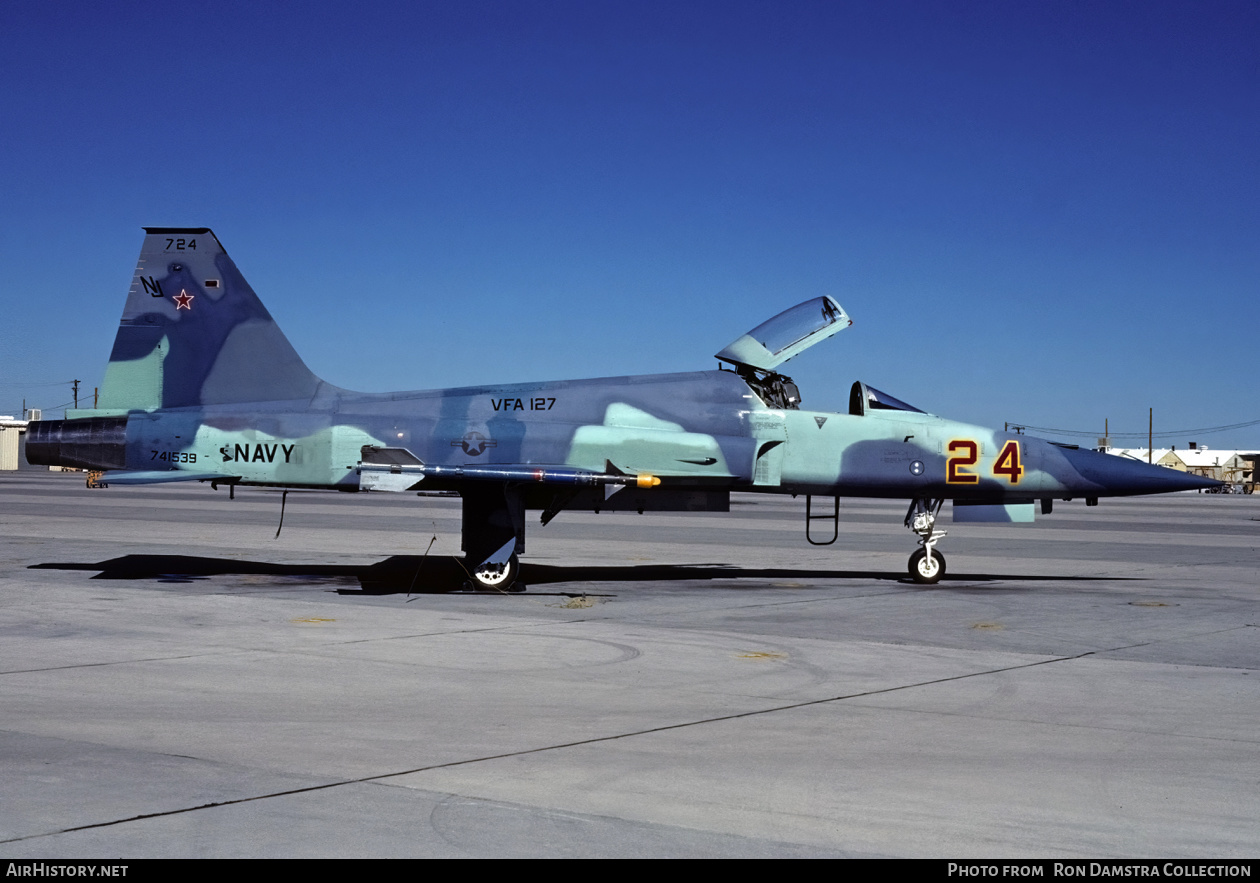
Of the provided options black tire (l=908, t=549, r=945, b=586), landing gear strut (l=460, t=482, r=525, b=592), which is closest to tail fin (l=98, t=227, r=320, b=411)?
landing gear strut (l=460, t=482, r=525, b=592)

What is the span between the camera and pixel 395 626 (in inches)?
513

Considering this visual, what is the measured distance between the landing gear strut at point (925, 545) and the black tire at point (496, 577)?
6129mm

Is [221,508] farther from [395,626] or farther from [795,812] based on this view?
[795,812]

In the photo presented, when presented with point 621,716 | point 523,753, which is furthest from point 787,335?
point 523,753

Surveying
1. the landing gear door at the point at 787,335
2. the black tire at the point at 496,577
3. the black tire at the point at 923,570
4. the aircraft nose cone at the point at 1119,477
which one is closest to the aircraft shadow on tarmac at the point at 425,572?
the black tire at the point at 923,570

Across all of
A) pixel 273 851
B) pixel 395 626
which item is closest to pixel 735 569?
pixel 395 626

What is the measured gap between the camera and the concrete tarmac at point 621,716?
5.70m

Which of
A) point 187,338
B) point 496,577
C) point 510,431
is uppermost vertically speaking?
point 187,338

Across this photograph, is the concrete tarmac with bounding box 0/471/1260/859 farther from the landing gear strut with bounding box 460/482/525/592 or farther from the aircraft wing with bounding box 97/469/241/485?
the aircraft wing with bounding box 97/469/241/485

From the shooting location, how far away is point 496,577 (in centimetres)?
1680

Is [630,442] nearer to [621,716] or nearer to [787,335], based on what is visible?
[787,335]

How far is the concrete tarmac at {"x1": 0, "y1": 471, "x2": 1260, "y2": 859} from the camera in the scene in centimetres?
570

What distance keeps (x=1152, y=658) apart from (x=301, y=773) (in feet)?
27.3

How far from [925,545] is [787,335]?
391cm
